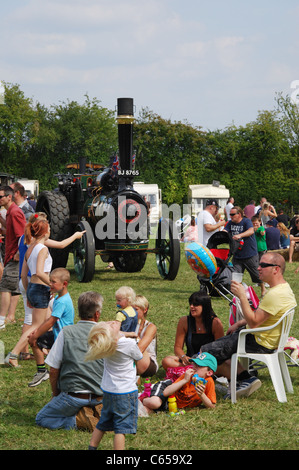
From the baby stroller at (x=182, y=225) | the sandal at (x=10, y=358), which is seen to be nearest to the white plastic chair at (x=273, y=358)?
the sandal at (x=10, y=358)

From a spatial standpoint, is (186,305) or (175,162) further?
(175,162)

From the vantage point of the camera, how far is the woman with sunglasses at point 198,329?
5.82 m

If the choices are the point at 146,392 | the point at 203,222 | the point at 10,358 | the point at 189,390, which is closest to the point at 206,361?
the point at 189,390

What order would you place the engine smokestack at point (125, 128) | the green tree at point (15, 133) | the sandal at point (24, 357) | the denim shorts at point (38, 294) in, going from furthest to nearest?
the green tree at point (15, 133) < the engine smokestack at point (125, 128) < the sandal at point (24, 357) < the denim shorts at point (38, 294)

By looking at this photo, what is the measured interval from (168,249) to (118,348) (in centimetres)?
901

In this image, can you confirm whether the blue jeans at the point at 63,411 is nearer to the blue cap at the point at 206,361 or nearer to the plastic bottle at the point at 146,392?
the plastic bottle at the point at 146,392

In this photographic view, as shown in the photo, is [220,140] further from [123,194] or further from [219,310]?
[219,310]

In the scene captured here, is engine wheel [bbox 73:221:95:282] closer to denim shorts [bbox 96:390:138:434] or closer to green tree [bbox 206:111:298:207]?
denim shorts [bbox 96:390:138:434]

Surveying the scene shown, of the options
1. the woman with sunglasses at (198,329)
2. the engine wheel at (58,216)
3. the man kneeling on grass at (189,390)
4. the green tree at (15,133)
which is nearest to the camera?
the man kneeling on grass at (189,390)

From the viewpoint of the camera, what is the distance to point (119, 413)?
13.3ft

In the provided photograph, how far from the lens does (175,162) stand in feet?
125

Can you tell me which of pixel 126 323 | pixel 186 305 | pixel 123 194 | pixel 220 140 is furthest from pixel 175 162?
pixel 126 323

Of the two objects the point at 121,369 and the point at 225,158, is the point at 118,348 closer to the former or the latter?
the point at 121,369
